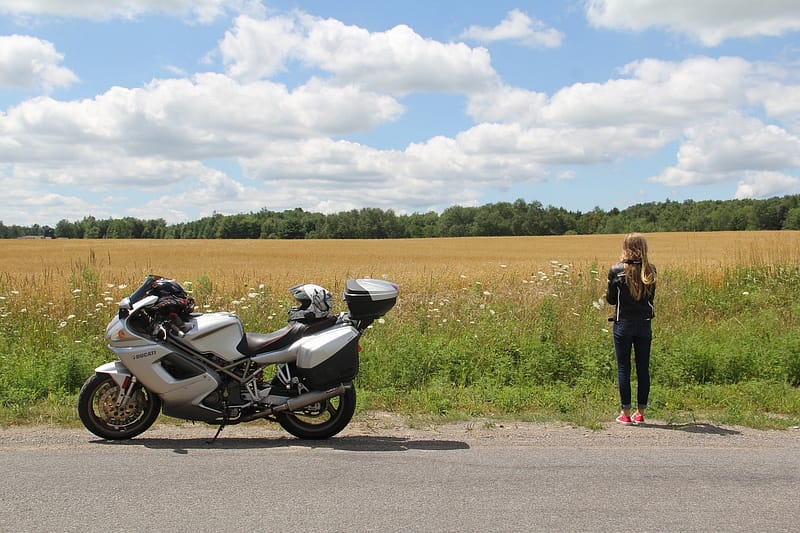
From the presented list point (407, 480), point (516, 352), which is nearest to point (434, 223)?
point (516, 352)

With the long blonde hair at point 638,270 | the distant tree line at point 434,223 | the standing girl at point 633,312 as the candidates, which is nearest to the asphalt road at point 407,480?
the standing girl at point 633,312

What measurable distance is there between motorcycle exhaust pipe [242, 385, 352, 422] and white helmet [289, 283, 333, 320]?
2.30 feet

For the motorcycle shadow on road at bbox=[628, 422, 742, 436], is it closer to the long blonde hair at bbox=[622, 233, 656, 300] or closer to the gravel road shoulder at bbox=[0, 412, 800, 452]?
the gravel road shoulder at bbox=[0, 412, 800, 452]

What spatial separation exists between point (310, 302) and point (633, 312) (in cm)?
329

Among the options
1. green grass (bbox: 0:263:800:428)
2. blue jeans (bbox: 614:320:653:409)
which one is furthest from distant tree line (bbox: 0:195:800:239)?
blue jeans (bbox: 614:320:653:409)

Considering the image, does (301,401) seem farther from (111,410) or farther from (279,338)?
(111,410)

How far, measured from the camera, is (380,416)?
7359 mm

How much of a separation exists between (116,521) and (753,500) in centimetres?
403

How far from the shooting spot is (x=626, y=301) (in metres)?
7.23

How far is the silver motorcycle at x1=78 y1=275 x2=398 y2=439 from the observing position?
20.7 ft

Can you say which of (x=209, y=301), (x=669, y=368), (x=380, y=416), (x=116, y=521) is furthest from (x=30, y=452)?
(x=669, y=368)

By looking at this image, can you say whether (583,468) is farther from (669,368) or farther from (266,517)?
(669,368)

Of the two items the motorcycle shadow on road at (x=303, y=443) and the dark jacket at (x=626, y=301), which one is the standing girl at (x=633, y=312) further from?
the motorcycle shadow on road at (x=303, y=443)

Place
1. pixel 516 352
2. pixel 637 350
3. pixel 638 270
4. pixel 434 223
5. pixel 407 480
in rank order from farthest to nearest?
1. pixel 434 223
2. pixel 516 352
3. pixel 637 350
4. pixel 638 270
5. pixel 407 480
